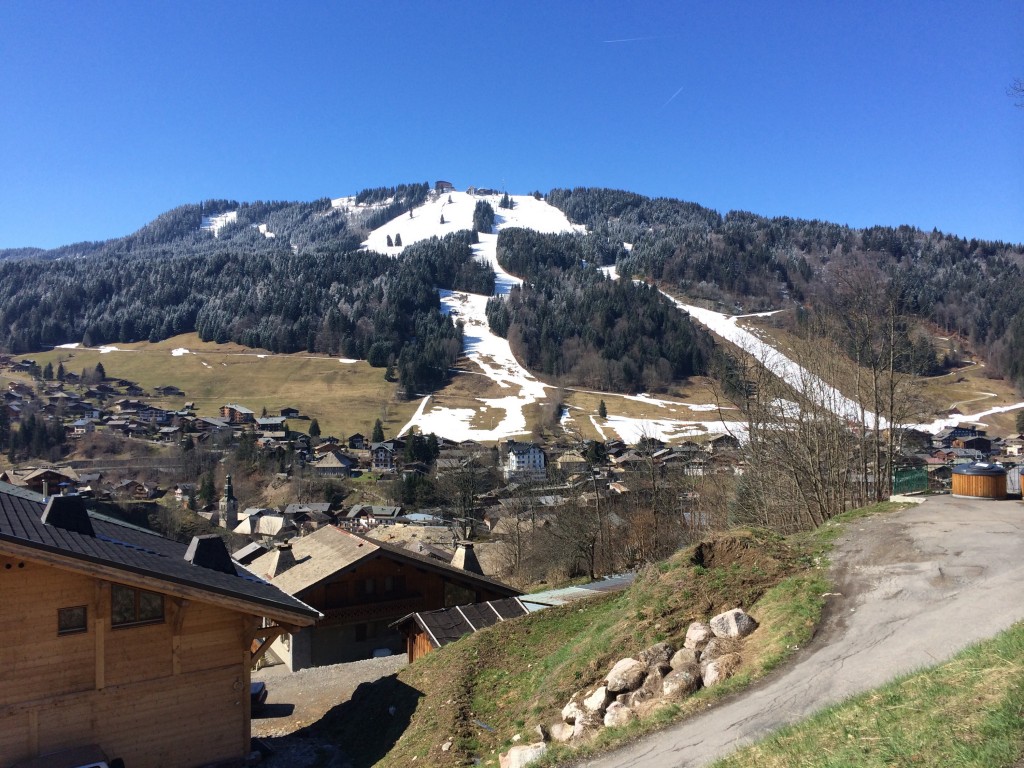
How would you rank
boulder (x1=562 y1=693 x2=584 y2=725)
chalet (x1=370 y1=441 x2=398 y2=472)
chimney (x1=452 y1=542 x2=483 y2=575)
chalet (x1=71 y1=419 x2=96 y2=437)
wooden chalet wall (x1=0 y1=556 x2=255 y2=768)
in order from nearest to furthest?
boulder (x1=562 y1=693 x2=584 y2=725)
wooden chalet wall (x1=0 y1=556 x2=255 y2=768)
chimney (x1=452 y1=542 x2=483 y2=575)
chalet (x1=370 y1=441 x2=398 y2=472)
chalet (x1=71 y1=419 x2=96 y2=437)

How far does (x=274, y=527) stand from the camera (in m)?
53.8

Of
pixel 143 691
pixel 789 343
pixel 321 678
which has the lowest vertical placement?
pixel 321 678

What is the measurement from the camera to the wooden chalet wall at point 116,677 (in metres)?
9.88

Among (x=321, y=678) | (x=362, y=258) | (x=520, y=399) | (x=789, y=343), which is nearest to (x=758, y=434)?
(x=789, y=343)

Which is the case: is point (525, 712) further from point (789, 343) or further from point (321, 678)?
point (789, 343)

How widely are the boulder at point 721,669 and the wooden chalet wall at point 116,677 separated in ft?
25.5

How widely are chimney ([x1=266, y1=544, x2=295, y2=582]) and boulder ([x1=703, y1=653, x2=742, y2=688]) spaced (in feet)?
67.7

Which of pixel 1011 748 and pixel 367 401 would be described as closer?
pixel 1011 748

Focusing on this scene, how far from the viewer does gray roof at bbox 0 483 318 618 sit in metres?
10.0

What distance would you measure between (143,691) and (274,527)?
45.4 metres

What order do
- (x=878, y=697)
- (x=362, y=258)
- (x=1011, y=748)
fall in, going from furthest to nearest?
(x=362, y=258) → (x=878, y=697) → (x=1011, y=748)

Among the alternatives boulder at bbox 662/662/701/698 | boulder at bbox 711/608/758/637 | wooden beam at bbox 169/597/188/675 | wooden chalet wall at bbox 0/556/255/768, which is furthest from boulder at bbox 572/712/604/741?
wooden beam at bbox 169/597/188/675

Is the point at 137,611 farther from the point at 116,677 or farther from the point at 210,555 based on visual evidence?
the point at 210,555

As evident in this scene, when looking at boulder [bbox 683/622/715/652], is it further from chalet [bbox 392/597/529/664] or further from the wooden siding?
the wooden siding
